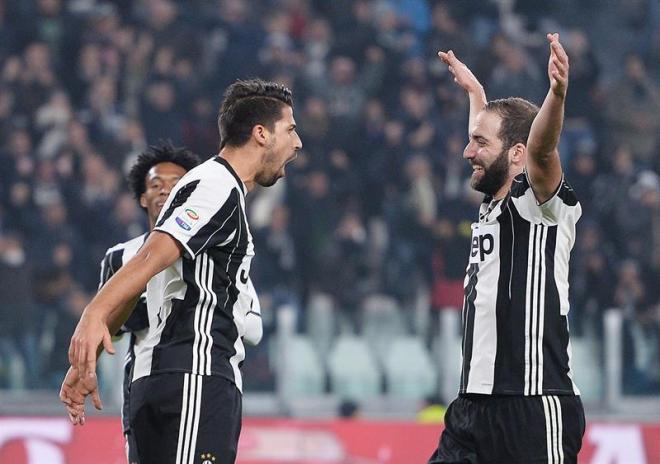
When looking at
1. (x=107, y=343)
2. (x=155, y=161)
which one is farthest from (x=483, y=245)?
(x=155, y=161)

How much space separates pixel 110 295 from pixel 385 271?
659 cm

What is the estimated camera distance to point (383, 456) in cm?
806

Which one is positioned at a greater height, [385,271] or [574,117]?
[574,117]

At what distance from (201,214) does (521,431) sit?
1.30 metres

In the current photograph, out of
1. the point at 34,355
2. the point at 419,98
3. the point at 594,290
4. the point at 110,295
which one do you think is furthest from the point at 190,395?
the point at 419,98

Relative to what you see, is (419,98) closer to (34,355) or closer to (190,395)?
(34,355)

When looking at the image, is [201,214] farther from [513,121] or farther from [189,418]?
[513,121]

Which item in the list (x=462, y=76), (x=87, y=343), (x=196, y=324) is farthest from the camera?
(x=462, y=76)

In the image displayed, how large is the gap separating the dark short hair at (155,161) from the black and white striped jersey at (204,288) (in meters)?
1.47

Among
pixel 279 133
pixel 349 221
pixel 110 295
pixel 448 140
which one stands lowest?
pixel 110 295

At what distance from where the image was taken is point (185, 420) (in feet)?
12.8

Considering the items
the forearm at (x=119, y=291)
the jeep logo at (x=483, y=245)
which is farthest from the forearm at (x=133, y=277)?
the jeep logo at (x=483, y=245)

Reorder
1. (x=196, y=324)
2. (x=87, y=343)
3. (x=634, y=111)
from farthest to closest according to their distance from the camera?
1. (x=634, y=111)
2. (x=196, y=324)
3. (x=87, y=343)

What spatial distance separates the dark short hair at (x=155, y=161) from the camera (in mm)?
5516
